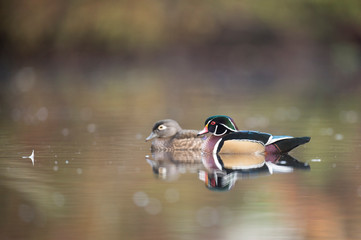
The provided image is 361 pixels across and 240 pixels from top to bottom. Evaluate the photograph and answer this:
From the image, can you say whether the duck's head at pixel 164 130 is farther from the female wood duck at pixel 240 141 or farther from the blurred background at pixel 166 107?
the female wood duck at pixel 240 141

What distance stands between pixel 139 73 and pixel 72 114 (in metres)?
15.0

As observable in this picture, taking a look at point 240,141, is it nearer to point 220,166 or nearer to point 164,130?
point 220,166

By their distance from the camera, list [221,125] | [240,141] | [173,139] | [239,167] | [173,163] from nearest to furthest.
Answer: [239,167] < [173,163] < [240,141] < [221,125] < [173,139]

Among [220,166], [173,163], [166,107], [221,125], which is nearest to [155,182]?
[220,166]

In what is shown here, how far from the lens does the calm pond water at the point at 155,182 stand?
251 inches

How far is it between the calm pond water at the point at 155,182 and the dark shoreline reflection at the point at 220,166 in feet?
0.14

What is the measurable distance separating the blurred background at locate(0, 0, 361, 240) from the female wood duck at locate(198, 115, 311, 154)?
454mm

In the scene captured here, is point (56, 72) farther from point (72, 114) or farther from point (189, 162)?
point (189, 162)

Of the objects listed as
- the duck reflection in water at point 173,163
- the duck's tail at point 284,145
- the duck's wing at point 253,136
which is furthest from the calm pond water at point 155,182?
the duck's wing at point 253,136

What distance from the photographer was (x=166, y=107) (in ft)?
56.4

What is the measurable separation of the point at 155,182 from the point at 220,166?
1.17 m

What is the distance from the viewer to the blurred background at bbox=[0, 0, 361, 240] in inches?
264

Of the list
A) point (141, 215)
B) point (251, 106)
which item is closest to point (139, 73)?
point (251, 106)

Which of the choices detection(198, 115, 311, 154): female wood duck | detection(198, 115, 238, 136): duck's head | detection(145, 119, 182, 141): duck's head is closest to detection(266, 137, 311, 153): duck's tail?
detection(198, 115, 311, 154): female wood duck
